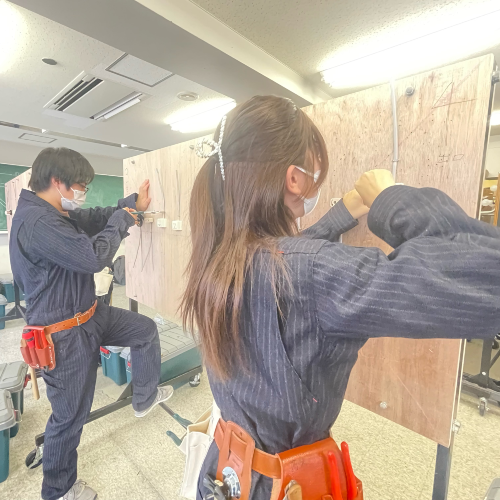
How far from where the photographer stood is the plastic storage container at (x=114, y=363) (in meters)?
2.26

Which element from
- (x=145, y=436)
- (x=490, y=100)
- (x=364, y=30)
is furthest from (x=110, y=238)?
(x=364, y=30)

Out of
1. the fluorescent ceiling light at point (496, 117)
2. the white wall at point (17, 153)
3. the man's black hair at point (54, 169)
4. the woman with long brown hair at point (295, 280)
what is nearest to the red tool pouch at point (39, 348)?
the man's black hair at point (54, 169)

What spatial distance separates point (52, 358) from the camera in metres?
1.26

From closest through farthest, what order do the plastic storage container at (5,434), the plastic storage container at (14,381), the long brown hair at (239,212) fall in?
the long brown hair at (239,212), the plastic storage container at (5,434), the plastic storage container at (14,381)

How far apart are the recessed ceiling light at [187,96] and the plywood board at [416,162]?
7.61 feet

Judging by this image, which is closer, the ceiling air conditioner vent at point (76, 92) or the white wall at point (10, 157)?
the ceiling air conditioner vent at point (76, 92)

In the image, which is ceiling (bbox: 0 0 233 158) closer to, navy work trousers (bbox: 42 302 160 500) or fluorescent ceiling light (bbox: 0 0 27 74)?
fluorescent ceiling light (bbox: 0 0 27 74)

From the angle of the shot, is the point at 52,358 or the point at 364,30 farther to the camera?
the point at 364,30

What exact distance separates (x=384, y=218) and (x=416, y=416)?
0.72m

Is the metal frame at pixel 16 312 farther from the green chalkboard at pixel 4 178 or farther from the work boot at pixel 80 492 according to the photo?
the work boot at pixel 80 492

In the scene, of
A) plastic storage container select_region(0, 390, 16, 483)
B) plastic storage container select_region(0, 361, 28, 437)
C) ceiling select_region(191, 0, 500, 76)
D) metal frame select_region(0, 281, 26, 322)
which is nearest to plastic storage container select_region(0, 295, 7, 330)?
metal frame select_region(0, 281, 26, 322)

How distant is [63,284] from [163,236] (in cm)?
60

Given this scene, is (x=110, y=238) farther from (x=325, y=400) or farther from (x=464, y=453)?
(x=464, y=453)

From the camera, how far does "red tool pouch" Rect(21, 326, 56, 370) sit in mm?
1232
